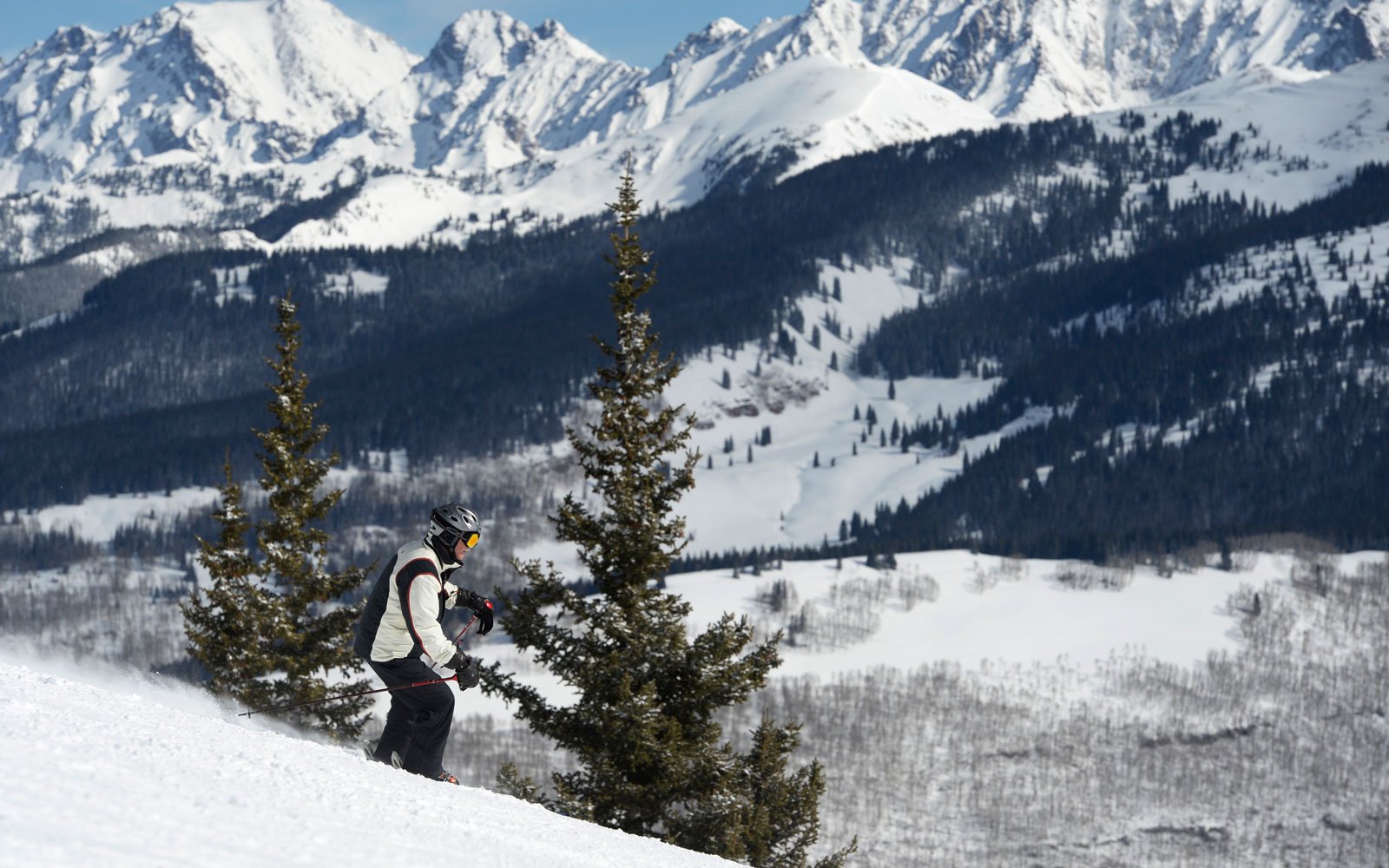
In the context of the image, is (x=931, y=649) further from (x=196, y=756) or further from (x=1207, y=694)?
(x=196, y=756)

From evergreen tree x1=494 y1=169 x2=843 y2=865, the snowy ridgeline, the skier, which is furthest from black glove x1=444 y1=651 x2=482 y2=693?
the snowy ridgeline

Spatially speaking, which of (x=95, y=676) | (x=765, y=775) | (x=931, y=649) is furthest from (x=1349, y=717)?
(x=95, y=676)

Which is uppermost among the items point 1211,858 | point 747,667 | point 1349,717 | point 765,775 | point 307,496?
point 307,496

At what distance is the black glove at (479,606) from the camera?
17562 millimetres

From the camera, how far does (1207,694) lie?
19625 cm

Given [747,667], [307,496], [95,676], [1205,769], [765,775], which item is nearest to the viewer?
[95,676]

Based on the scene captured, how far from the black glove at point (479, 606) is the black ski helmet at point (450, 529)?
22.1 inches

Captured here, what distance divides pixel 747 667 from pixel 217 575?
1323 cm

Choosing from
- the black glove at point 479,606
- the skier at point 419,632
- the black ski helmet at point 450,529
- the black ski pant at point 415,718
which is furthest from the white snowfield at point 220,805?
the black ski helmet at point 450,529

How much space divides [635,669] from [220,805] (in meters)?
11.9

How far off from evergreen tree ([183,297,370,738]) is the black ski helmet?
42.2 ft

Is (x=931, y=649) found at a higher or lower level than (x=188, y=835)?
lower

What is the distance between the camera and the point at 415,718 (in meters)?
17.9

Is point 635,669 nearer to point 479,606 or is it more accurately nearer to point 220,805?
point 479,606
